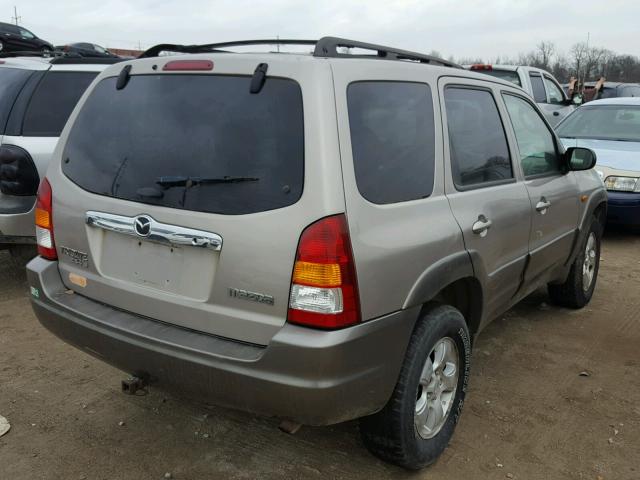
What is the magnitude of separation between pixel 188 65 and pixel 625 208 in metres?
6.03

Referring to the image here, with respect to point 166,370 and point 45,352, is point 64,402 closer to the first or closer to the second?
point 45,352

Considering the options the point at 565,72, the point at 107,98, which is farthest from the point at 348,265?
the point at 565,72

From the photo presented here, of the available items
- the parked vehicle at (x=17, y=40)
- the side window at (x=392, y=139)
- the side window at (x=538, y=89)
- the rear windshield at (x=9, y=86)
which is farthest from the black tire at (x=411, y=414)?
the parked vehicle at (x=17, y=40)

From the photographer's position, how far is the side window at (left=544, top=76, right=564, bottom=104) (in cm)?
1248

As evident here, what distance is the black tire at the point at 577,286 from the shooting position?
4711mm

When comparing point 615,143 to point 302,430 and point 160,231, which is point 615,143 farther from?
point 160,231

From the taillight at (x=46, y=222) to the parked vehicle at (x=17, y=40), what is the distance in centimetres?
1670

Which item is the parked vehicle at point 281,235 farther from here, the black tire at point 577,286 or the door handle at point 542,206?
the black tire at point 577,286

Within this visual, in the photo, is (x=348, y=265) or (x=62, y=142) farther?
(x=62, y=142)

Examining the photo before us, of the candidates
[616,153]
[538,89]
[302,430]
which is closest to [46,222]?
[302,430]

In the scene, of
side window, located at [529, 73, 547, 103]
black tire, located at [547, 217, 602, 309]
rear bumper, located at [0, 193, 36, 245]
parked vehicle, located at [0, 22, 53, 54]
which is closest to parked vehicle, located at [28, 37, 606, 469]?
rear bumper, located at [0, 193, 36, 245]

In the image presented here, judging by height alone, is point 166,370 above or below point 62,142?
below

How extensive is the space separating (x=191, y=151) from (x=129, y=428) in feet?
5.13

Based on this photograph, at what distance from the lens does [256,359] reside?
2.19 meters
